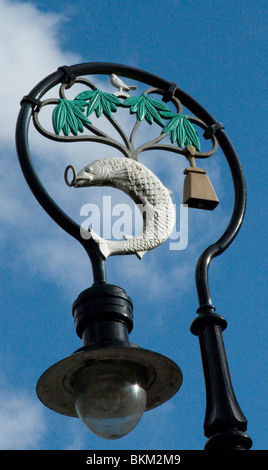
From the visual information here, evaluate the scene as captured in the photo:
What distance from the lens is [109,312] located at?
3.61m

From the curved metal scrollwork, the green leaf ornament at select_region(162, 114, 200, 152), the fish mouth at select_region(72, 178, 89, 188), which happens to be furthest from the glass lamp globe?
the green leaf ornament at select_region(162, 114, 200, 152)

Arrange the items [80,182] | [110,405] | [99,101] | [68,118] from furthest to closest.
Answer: [99,101]
[68,118]
[80,182]
[110,405]

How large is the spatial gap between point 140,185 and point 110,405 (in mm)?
1244

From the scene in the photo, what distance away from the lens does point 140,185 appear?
4.29 metres

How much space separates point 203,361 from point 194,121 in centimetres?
175

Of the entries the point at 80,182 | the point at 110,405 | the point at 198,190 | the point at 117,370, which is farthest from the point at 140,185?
the point at 110,405

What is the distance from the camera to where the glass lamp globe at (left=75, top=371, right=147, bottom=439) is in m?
3.45

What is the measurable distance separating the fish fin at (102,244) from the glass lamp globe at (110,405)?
595 mm

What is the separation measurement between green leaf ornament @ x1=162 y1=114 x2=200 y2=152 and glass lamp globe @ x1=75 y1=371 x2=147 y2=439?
1.67 metres

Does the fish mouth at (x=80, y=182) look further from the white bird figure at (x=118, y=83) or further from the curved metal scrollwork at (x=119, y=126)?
the white bird figure at (x=118, y=83)

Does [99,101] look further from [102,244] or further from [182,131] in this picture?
[102,244]

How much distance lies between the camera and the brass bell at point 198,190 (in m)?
4.52

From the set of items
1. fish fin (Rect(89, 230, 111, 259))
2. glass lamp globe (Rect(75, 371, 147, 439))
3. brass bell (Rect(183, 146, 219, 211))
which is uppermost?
brass bell (Rect(183, 146, 219, 211))

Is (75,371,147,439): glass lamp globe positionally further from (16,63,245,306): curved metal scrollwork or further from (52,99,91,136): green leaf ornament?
(52,99,91,136): green leaf ornament
